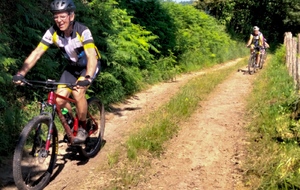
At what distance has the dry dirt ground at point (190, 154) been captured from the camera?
4.97m

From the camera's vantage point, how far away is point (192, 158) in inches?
227

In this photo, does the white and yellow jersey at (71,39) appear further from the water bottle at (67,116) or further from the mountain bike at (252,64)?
the mountain bike at (252,64)

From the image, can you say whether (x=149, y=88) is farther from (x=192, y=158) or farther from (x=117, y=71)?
(x=192, y=158)

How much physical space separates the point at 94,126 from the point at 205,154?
197cm

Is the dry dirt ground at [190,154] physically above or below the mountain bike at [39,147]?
below

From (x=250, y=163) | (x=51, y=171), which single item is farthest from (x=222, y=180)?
(x=51, y=171)

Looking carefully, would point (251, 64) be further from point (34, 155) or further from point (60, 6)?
point (34, 155)

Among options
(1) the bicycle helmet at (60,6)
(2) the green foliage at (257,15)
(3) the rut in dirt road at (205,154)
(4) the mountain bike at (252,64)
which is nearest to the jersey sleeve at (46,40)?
(1) the bicycle helmet at (60,6)

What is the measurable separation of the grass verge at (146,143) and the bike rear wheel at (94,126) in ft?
1.33

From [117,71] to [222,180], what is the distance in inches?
231

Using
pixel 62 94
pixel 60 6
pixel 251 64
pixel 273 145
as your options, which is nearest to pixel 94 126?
pixel 62 94

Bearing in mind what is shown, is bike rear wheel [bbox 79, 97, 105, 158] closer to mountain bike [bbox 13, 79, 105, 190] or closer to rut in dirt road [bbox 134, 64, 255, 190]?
mountain bike [bbox 13, 79, 105, 190]

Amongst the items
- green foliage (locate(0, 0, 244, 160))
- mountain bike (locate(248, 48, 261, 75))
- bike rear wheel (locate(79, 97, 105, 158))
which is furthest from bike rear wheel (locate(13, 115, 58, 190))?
mountain bike (locate(248, 48, 261, 75))

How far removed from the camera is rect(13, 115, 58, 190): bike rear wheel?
4.18m
